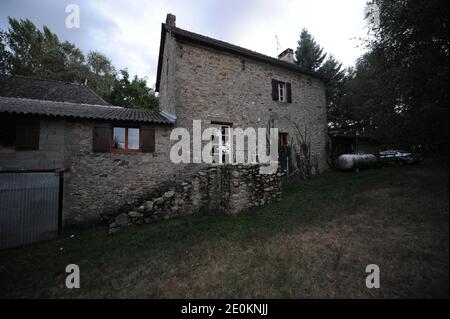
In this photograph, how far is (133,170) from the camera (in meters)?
7.37

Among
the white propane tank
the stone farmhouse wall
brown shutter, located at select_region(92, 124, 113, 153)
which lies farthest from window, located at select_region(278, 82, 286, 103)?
brown shutter, located at select_region(92, 124, 113, 153)

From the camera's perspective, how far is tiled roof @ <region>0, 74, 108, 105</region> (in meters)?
10.4

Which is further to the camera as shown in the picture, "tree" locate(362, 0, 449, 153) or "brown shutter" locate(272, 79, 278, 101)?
"brown shutter" locate(272, 79, 278, 101)

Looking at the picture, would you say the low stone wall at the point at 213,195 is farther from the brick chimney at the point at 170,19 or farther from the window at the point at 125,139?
the brick chimney at the point at 170,19

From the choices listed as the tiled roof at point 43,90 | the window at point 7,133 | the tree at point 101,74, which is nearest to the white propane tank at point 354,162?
the window at point 7,133

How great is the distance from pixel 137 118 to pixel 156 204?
3.50 meters

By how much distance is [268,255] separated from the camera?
150 inches

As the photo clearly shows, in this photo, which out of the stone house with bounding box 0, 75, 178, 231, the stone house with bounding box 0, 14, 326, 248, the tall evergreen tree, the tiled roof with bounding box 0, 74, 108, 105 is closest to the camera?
the stone house with bounding box 0, 75, 178, 231

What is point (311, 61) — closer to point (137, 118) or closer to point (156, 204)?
point (137, 118)

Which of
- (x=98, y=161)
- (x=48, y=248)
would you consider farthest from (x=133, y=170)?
(x=48, y=248)

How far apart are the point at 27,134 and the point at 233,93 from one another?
27.0 feet

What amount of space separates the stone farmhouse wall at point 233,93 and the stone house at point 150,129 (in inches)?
2.0

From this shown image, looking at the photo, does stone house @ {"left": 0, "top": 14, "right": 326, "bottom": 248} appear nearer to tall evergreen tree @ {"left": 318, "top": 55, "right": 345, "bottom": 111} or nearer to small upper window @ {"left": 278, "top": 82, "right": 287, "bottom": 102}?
small upper window @ {"left": 278, "top": 82, "right": 287, "bottom": 102}

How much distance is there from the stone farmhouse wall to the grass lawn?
5258mm
